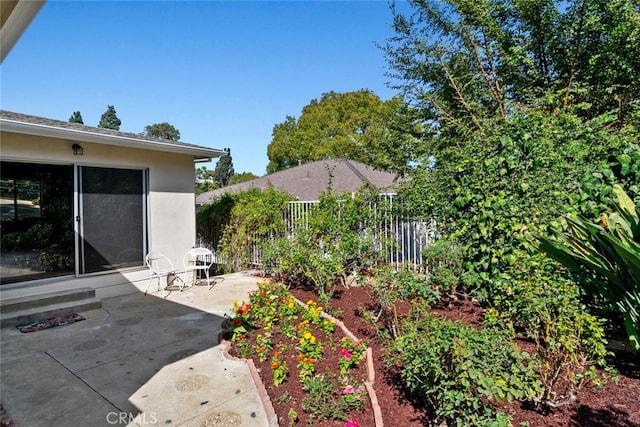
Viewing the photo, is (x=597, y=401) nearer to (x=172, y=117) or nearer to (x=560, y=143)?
(x=560, y=143)

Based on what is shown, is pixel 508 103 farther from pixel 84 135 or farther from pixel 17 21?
pixel 84 135

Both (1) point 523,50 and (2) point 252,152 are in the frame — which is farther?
(2) point 252,152


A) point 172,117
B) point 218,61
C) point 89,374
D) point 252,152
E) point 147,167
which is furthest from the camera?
point 252,152

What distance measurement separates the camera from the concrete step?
4961mm

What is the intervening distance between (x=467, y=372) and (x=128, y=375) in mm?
3194

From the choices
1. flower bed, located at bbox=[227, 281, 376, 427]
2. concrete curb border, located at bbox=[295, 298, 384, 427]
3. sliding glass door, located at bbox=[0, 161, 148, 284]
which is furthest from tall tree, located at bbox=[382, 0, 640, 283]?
sliding glass door, located at bbox=[0, 161, 148, 284]

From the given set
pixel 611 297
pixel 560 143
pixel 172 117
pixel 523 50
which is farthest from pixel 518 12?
pixel 172 117

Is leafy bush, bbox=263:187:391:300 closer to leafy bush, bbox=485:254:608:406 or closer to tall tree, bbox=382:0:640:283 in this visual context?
tall tree, bbox=382:0:640:283

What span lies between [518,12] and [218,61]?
762 centimetres

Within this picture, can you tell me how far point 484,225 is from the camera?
3.72 meters

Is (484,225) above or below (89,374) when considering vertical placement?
above

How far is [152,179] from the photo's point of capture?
687 cm

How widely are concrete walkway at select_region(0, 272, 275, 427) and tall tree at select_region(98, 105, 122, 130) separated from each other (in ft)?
168

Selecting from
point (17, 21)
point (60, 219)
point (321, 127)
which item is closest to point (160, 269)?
point (60, 219)
